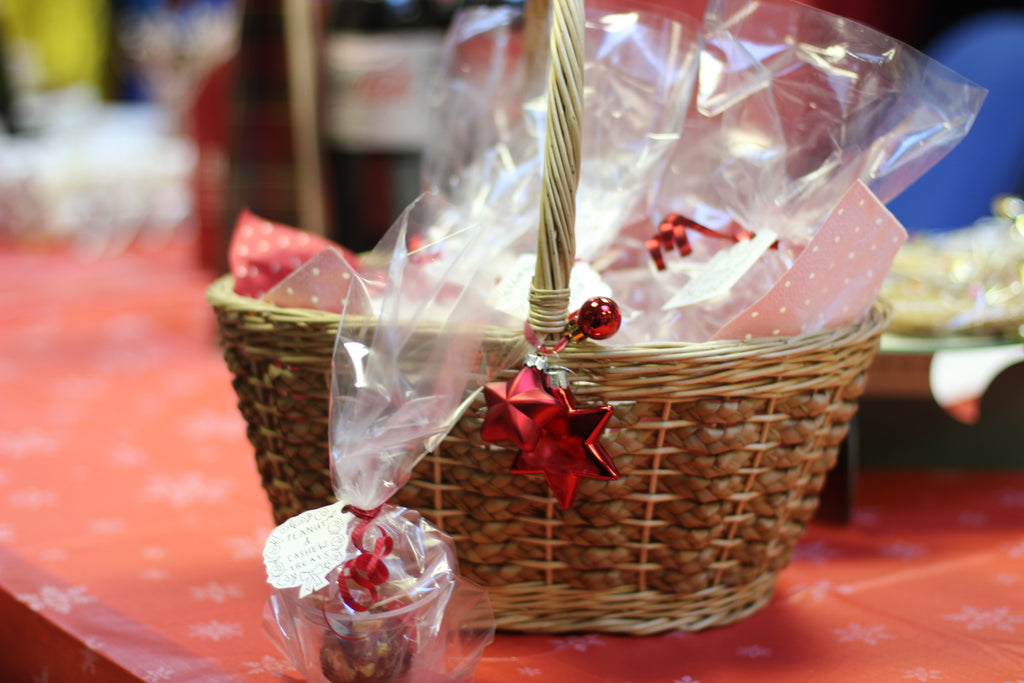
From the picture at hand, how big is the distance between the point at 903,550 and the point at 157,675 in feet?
1.63

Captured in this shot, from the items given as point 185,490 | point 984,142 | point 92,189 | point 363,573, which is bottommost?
point 92,189

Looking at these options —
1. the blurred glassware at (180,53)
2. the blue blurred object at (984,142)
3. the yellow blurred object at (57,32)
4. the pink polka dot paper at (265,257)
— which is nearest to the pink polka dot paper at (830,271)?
the pink polka dot paper at (265,257)

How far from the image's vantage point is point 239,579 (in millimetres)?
586

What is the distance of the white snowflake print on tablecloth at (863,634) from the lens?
500mm

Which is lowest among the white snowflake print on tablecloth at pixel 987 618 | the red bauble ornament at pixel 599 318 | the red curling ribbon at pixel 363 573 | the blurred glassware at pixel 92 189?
the blurred glassware at pixel 92 189

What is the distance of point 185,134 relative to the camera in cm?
279

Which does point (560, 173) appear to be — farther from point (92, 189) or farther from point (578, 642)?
point (92, 189)

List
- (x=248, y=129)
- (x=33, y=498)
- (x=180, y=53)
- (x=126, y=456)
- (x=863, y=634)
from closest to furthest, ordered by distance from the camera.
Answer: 1. (x=863, y=634)
2. (x=33, y=498)
3. (x=126, y=456)
4. (x=248, y=129)
5. (x=180, y=53)

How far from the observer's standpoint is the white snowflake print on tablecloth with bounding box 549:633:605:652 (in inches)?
19.3

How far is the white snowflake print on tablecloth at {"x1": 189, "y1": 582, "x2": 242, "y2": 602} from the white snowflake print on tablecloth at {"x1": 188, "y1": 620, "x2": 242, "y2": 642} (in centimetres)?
4

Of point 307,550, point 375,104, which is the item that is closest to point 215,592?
point 307,550

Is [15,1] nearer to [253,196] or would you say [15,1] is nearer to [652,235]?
[253,196]

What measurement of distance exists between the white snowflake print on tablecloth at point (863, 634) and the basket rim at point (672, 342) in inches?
6.8

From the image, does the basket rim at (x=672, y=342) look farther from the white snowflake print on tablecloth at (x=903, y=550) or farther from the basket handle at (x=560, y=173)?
the white snowflake print on tablecloth at (x=903, y=550)
